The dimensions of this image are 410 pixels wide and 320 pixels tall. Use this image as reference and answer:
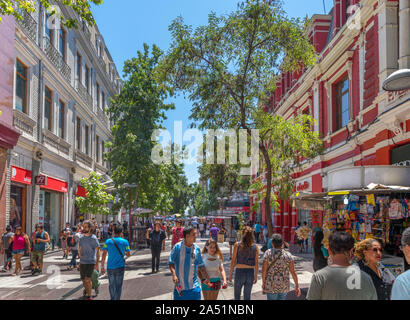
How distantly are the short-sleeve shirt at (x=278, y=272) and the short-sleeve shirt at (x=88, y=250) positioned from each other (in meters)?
4.30

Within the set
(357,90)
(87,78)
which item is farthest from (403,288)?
(87,78)

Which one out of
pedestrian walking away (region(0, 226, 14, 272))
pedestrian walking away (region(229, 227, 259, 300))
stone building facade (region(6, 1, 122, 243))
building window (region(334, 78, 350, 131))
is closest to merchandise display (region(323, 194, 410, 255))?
pedestrian walking away (region(229, 227, 259, 300))

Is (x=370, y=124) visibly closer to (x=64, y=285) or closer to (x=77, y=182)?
(x=64, y=285)

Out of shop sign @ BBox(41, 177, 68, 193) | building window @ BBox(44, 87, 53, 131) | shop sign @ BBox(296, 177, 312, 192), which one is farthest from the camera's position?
shop sign @ BBox(296, 177, 312, 192)

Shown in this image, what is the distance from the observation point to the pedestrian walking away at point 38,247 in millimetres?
13938

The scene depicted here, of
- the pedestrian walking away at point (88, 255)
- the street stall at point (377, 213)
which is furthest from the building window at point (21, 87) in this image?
the street stall at point (377, 213)

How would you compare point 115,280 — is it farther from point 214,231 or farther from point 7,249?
point 214,231

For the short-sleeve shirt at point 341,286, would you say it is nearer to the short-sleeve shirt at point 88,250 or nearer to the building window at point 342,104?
the short-sleeve shirt at point 88,250

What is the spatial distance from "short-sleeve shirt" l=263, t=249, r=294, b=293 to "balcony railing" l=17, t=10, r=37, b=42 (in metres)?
16.2

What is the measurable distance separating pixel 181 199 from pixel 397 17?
7905 cm

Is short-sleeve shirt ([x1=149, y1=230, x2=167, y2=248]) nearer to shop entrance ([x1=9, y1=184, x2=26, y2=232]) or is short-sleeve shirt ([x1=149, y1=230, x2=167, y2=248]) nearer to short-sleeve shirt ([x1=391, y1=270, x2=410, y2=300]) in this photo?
shop entrance ([x1=9, y1=184, x2=26, y2=232])

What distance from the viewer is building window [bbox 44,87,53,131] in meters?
22.7

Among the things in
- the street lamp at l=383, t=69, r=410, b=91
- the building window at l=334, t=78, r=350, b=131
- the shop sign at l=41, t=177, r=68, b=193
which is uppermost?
the building window at l=334, t=78, r=350, b=131
